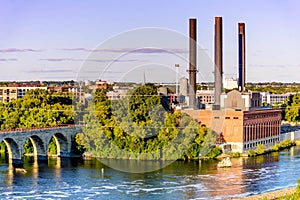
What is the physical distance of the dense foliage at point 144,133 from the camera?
40.6 m

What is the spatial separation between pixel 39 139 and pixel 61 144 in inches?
90.3

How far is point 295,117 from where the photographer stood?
63781 mm

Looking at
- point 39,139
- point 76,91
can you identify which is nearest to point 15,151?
point 39,139

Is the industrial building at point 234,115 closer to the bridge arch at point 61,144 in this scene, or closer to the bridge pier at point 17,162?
the bridge arch at point 61,144

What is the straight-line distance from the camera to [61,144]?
42594 mm

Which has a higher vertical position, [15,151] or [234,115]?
[234,115]

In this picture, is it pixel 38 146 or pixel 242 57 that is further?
pixel 242 57

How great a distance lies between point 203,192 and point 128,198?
3.11 metres

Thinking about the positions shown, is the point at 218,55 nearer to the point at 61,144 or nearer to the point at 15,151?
the point at 61,144

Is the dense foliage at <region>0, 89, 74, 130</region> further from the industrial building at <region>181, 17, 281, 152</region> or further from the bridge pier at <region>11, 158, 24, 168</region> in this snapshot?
the industrial building at <region>181, 17, 281, 152</region>

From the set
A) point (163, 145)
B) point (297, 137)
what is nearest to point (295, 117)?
point (297, 137)

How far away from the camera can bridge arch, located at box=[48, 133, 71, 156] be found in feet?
139

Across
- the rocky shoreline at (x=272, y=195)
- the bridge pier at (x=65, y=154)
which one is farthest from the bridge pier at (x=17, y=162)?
the rocky shoreline at (x=272, y=195)

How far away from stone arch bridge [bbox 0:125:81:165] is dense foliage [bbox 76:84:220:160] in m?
0.81
